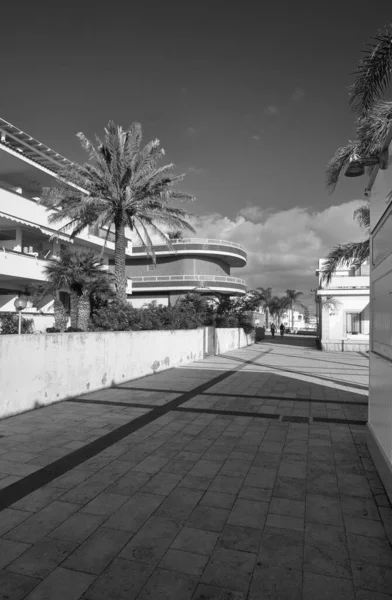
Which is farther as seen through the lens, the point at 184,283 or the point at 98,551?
the point at 184,283

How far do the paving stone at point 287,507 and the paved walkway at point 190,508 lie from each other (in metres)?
0.02

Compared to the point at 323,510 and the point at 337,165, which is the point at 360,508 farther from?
the point at 337,165

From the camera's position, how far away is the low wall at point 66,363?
7195 millimetres

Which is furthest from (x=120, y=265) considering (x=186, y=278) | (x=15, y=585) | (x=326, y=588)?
(x=186, y=278)

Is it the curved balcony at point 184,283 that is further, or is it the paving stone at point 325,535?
the curved balcony at point 184,283

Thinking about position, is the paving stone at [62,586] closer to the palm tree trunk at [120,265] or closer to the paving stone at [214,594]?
the paving stone at [214,594]

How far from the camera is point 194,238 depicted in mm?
44188

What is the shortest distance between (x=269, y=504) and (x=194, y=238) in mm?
41197

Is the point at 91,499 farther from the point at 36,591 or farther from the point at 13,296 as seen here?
the point at 13,296

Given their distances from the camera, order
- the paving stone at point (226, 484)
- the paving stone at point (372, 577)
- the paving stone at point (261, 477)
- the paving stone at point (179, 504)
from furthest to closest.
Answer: the paving stone at point (261, 477) < the paving stone at point (226, 484) < the paving stone at point (179, 504) < the paving stone at point (372, 577)

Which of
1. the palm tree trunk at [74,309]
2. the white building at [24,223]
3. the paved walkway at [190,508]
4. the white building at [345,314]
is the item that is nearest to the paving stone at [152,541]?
the paved walkway at [190,508]

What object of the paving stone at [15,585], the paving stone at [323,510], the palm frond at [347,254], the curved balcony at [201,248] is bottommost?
the paving stone at [323,510]

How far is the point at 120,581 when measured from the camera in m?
2.70

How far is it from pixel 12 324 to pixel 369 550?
1777 centimetres
